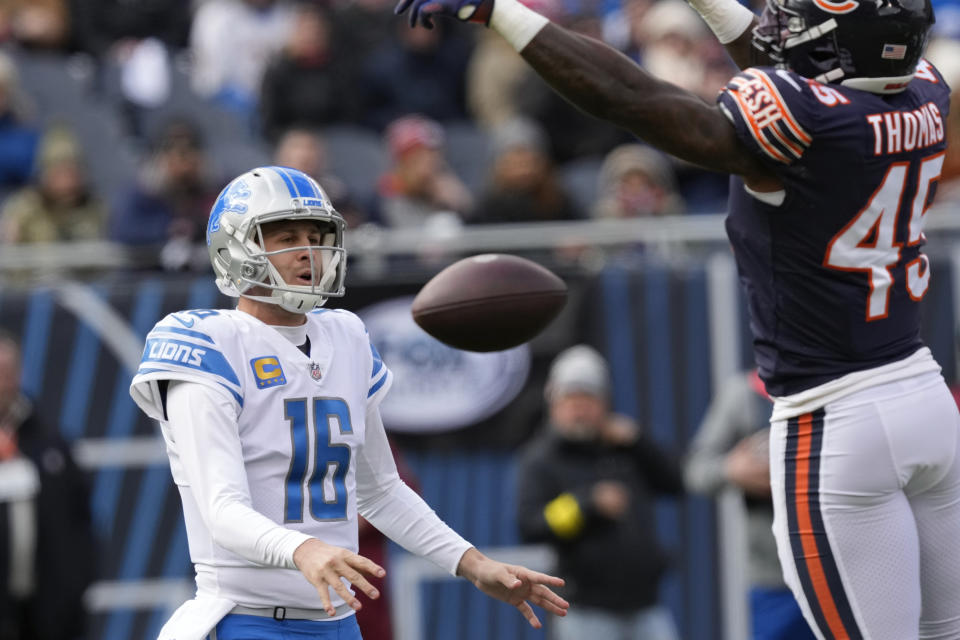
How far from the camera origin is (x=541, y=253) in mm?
8289

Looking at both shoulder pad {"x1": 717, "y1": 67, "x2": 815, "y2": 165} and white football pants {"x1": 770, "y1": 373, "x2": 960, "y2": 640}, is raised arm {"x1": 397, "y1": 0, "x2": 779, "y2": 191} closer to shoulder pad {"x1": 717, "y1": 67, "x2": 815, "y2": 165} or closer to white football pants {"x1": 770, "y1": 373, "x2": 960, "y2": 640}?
shoulder pad {"x1": 717, "y1": 67, "x2": 815, "y2": 165}

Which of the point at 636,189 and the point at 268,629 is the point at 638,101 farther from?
the point at 636,189

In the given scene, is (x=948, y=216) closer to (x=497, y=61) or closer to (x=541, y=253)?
(x=541, y=253)

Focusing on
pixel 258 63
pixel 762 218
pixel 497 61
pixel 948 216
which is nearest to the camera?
pixel 762 218

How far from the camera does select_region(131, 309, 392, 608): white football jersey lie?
12.1ft

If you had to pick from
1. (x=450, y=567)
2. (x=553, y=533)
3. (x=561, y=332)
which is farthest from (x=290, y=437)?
(x=561, y=332)

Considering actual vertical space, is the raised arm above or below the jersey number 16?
above

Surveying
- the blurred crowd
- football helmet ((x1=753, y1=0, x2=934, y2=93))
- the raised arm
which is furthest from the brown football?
the blurred crowd

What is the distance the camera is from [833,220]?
3916 millimetres

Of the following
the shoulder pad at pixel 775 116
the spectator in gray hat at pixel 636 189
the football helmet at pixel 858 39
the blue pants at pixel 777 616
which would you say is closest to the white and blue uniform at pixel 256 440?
the shoulder pad at pixel 775 116

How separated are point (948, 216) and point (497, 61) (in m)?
3.41

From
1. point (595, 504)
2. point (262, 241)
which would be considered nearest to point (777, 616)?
point (595, 504)

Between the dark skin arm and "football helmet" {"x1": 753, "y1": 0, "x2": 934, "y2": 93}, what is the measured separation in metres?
0.33

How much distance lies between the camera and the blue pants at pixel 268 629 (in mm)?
3664
